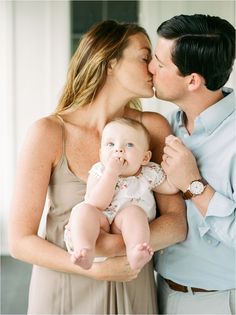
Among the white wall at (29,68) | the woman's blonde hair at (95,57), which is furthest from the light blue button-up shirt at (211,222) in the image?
the white wall at (29,68)

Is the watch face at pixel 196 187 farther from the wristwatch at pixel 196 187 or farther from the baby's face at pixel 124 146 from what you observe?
the baby's face at pixel 124 146

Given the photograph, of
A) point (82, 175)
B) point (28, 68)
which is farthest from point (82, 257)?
point (28, 68)

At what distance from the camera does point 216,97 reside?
158 cm

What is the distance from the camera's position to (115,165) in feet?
4.51

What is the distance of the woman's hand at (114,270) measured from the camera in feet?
4.43

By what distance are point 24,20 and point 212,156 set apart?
8.82 ft

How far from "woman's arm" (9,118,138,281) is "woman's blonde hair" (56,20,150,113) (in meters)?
0.17

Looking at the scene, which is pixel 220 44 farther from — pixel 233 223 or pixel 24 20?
pixel 24 20

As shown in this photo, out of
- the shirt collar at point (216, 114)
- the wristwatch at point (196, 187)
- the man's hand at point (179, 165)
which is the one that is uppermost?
the shirt collar at point (216, 114)

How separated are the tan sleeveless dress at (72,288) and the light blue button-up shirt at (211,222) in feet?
0.38

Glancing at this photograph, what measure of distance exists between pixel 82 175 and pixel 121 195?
0.47 feet

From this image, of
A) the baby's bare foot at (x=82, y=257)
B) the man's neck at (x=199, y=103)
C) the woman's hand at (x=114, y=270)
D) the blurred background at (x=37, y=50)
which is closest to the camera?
the baby's bare foot at (x=82, y=257)

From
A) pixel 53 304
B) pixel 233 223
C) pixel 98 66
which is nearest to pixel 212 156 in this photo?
pixel 233 223

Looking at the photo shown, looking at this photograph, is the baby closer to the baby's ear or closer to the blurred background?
the baby's ear
